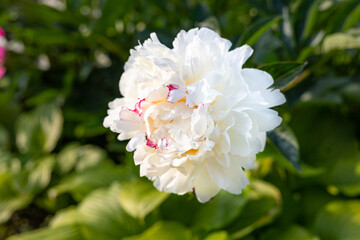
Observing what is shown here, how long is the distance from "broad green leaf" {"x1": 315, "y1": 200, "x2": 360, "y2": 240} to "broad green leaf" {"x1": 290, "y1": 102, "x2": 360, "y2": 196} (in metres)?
0.11

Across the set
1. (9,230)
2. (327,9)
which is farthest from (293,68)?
(9,230)

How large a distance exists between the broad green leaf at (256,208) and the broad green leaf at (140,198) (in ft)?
0.79

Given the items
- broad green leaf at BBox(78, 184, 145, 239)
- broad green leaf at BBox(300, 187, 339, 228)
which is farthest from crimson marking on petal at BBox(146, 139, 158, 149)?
broad green leaf at BBox(300, 187, 339, 228)

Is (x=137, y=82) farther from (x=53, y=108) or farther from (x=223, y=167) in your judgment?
(x=53, y=108)

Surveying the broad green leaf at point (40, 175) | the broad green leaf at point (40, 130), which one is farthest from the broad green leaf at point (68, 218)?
the broad green leaf at point (40, 130)

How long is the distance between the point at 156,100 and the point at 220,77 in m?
0.09

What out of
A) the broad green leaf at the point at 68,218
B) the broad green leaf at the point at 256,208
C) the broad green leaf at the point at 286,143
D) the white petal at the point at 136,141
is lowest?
the broad green leaf at the point at 256,208

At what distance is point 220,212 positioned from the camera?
98 cm

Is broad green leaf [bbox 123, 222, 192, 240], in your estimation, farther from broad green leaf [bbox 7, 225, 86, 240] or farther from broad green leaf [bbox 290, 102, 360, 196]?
broad green leaf [bbox 290, 102, 360, 196]

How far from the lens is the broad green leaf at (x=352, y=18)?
2.65 ft

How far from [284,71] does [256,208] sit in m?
0.58

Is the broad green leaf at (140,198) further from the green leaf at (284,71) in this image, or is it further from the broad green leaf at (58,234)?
the green leaf at (284,71)

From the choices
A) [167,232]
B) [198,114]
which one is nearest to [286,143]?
[198,114]

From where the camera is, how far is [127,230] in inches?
43.5
